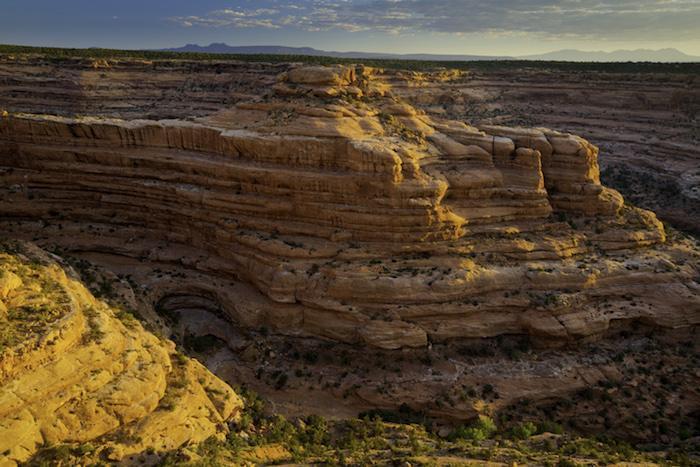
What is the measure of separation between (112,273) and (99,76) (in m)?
45.5

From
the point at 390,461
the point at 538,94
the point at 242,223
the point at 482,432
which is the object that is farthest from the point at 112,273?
the point at 538,94

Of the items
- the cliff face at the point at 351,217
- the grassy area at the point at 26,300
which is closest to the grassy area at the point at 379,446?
the grassy area at the point at 26,300

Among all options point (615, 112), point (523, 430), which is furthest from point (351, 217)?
point (615, 112)

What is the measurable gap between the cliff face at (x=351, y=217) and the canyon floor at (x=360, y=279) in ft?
0.32

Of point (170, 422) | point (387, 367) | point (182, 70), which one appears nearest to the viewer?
point (170, 422)

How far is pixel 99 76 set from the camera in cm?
5941

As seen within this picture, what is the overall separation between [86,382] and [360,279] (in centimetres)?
1102

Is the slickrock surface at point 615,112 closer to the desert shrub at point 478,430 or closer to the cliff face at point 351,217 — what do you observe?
the cliff face at point 351,217

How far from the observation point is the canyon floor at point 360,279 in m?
17.6

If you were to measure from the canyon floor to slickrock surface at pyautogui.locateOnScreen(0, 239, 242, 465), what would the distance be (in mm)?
131

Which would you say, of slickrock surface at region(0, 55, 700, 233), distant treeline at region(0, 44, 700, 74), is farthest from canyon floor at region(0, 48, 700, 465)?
distant treeline at region(0, 44, 700, 74)

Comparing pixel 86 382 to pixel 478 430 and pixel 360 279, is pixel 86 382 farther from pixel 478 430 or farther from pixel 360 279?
pixel 478 430

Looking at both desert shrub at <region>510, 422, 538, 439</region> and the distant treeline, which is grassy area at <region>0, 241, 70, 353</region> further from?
the distant treeline

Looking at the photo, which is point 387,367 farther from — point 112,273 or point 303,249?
point 112,273
